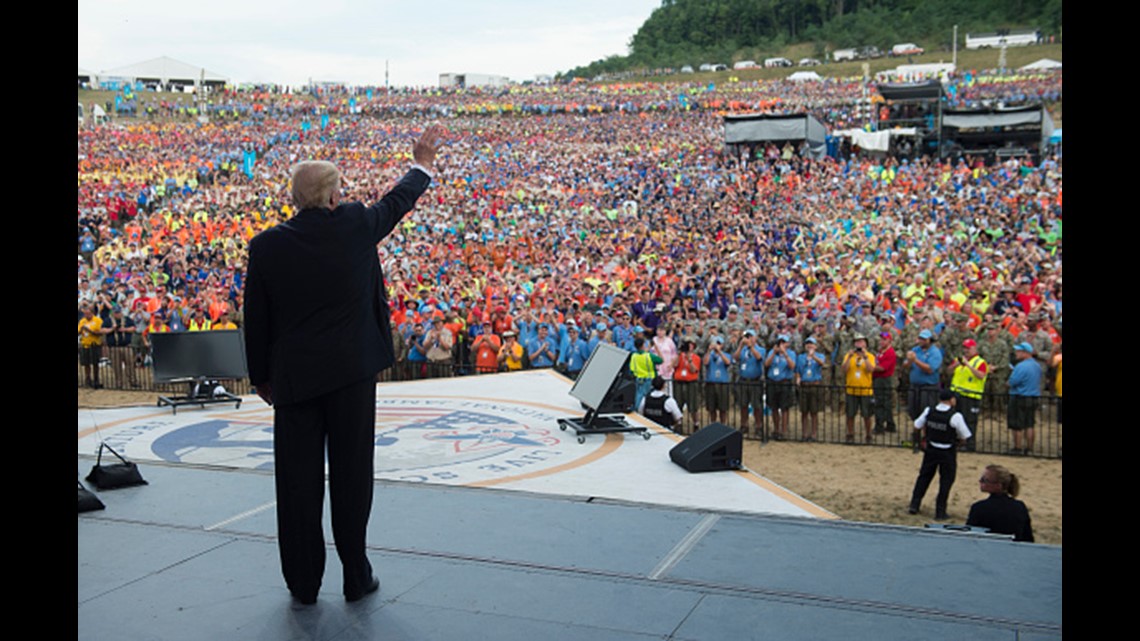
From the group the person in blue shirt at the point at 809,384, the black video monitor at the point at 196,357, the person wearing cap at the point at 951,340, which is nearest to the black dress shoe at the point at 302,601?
the black video monitor at the point at 196,357

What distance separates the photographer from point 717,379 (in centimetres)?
1379

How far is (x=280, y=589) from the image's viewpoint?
3959mm

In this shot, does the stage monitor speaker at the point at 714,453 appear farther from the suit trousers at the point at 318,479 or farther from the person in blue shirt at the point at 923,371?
the person in blue shirt at the point at 923,371

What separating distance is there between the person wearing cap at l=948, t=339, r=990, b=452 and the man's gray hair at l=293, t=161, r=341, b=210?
410 inches

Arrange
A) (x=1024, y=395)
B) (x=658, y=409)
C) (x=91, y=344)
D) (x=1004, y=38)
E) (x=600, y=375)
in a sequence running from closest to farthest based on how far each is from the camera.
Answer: (x=600, y=375) → (x=658, y=409) → (x=1024, y=395) → (x=91, y=344) → (x=1004, y=38)

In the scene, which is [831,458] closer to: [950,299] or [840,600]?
Answer: [950,299]

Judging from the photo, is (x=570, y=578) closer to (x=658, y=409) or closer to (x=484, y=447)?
(x=484, y=447)

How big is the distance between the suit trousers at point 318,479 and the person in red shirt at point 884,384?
34.6 feet

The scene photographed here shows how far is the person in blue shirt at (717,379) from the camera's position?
13.7 metres

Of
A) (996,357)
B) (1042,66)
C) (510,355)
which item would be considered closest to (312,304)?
(510,355)

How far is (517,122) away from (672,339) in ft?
131

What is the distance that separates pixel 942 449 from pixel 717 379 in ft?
14.1
